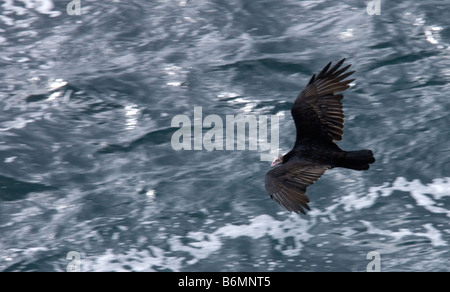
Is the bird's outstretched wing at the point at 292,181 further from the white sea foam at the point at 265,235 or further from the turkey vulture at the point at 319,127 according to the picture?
the white sea foam at the point at 265,235

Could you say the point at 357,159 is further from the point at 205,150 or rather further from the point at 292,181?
the point at 205,150

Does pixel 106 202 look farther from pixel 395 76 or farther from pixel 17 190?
pixel 395 76

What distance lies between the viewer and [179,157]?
19.5 m

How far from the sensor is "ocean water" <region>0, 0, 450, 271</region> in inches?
677

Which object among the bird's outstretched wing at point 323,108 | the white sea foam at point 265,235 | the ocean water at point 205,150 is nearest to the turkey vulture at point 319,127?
the bird's outstretched wing at point 323,108

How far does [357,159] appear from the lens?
38.4 ft

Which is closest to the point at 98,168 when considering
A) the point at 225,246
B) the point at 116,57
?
the point at 225,246

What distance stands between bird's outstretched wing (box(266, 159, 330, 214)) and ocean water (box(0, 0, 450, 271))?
16.7ft

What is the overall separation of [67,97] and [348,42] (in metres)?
8.94

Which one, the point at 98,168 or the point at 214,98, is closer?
the point at 98,168

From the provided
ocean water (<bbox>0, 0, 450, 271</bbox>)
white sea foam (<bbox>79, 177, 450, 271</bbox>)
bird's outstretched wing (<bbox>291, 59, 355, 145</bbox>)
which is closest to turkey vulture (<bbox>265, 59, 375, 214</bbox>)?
bird's outstretched wing (<bbox>291, 59, 355, 145</bbox>)

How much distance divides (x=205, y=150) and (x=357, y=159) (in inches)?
329

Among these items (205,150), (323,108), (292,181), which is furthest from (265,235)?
(292,181)

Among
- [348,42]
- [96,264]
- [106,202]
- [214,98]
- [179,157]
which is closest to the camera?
[96,264]
